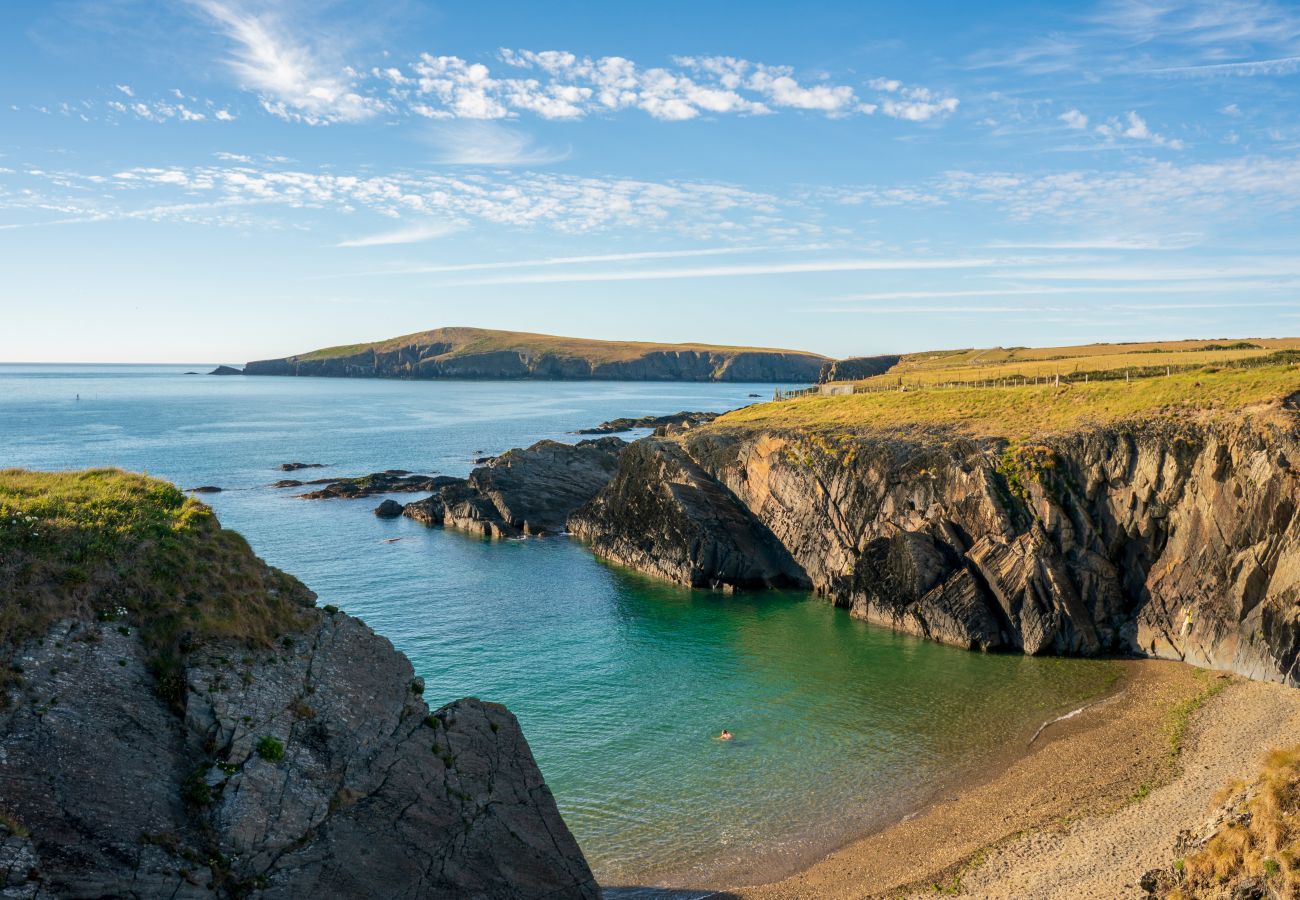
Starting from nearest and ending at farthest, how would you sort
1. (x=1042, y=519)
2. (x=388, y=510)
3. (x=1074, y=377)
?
1. (x=1042, y=519)
2. (x=1074, y=377)
3. (x=388, y=510)

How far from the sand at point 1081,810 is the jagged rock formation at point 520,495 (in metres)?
57.7

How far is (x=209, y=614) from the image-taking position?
23062 mm

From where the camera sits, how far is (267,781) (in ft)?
67.4

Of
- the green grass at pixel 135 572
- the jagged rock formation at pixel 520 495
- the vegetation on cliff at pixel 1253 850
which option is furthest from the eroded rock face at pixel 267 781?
the jagged rock formation at pixel 520 495

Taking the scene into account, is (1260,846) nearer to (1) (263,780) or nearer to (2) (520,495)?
(1) (263,780)

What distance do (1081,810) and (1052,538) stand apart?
73.5 feet

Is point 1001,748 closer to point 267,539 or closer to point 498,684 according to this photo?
point 498,684

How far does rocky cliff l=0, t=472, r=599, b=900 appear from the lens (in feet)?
59.9

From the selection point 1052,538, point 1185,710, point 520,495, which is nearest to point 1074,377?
point 1052,538

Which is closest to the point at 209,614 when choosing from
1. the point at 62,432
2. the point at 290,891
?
the point at 290,891

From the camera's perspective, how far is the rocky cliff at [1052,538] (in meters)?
45.6

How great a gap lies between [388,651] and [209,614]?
5.13 meters

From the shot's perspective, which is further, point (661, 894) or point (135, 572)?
point (661, 894)

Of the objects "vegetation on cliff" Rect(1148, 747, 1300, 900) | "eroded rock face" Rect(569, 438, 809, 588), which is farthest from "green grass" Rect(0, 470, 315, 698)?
"eroded rock face" Rect(569, 438, 809, 588)
